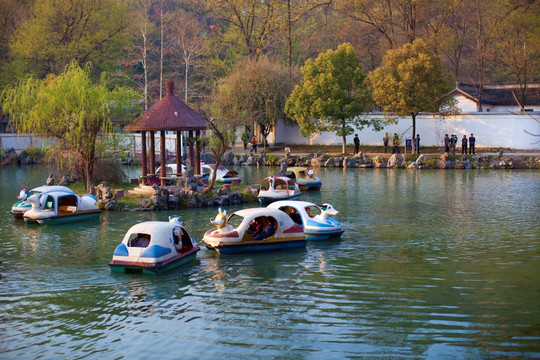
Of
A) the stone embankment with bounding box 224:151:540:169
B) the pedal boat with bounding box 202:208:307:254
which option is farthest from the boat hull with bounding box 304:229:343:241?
the stone embankment with bounding box 224:151:540:169

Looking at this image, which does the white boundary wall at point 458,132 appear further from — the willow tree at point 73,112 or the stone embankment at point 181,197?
the stone embankment at point 181,197

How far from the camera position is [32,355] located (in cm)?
1123

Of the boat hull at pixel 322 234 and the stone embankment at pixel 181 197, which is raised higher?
the stone embankment at pixel 181 197

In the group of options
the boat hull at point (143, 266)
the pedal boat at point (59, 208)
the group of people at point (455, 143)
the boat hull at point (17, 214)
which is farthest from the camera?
the group of people at point (455, 143)

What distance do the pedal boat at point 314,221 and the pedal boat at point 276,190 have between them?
6931 millimetres

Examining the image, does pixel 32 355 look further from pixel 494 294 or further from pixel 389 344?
pixel 494 294

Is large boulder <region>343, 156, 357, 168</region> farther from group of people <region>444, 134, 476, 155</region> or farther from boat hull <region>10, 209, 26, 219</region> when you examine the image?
boat hull <region>10, 209, 26, 219</region>

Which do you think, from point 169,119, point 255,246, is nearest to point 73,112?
point 169,119

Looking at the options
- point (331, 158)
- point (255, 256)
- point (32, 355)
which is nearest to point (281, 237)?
point (255, 256)

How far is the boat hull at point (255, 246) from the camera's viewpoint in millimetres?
18438

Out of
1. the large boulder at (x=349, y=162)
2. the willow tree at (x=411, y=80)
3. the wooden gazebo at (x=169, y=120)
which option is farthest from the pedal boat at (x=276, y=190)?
the willow tree at (x=411, y=80)

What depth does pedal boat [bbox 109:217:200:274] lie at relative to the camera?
15.9 metres

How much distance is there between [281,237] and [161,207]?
9.45m

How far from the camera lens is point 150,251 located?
52.5ft
